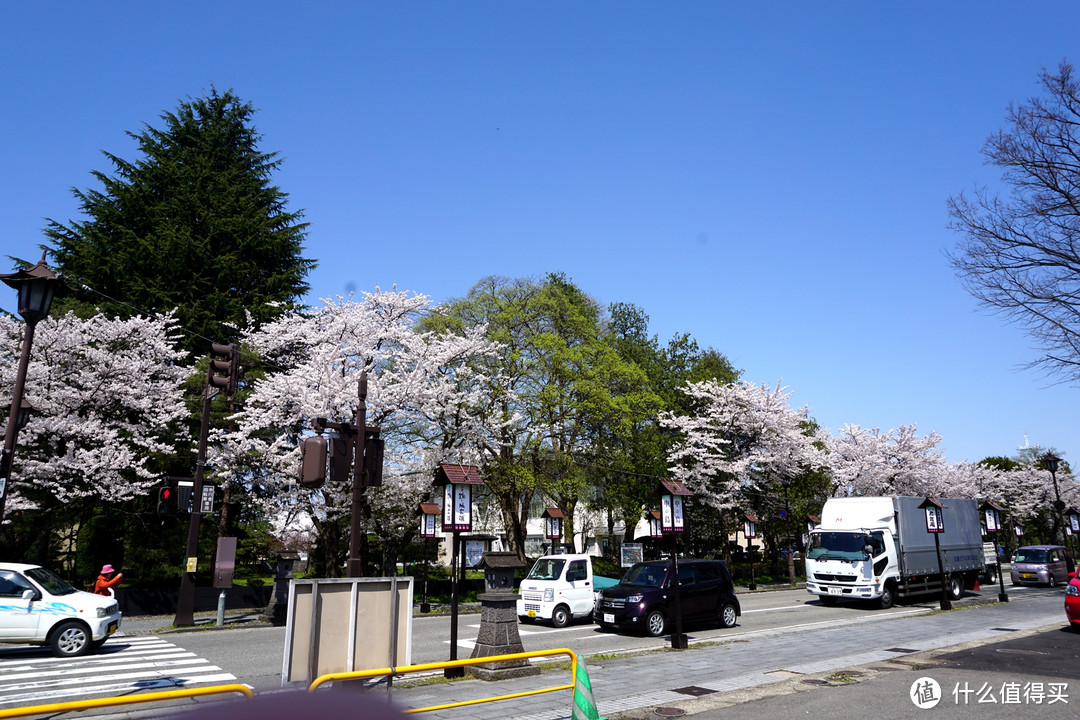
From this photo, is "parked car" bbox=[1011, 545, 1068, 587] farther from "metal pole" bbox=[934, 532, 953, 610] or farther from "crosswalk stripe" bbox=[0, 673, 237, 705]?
"crosswalk stripe" bbox=[0, 673, 237, 705]

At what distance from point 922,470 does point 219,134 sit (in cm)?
5058

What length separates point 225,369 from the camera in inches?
706

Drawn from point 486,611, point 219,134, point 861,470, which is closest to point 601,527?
point 861,470

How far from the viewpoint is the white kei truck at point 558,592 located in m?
18.9

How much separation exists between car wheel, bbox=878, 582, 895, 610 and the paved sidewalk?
15.2ft

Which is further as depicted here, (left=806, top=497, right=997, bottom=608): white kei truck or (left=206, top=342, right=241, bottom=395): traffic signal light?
(left=806, top=497, right=997, bottom=608): white kei truck

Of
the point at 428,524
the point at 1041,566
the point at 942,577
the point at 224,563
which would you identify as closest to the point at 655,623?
the point at 428,524

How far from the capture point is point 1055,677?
1053 cm

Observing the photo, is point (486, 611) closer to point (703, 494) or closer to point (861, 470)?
point (703, 494)

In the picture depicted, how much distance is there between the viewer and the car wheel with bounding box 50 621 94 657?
44.7 ft

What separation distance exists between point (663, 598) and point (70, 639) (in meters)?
13.2

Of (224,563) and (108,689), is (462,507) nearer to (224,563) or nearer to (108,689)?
(108,689)

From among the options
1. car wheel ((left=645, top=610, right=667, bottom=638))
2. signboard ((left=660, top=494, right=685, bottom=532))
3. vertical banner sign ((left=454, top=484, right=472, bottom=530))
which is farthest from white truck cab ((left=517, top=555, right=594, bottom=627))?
vertical banner sign ((left=454, top=484, right=472, bottom=530))

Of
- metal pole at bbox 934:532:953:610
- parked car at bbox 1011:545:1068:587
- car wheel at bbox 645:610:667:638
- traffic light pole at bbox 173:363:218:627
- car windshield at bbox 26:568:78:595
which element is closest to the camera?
car windshield at bbox 26:568:78:595
